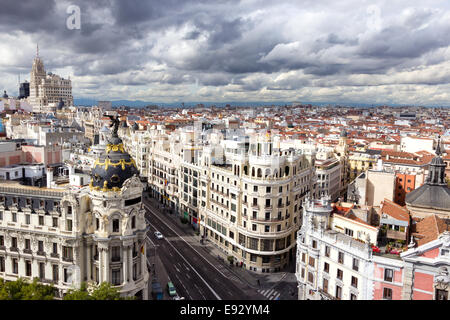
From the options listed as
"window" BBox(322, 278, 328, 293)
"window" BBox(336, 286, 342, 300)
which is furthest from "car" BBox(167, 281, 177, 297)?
"window" BBox(336, 286, 342, 300)

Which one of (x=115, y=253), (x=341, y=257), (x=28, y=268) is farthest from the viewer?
(x=28, y=268)

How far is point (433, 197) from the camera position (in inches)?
2591

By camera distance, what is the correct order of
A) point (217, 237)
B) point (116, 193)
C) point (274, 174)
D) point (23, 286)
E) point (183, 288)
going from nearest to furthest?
point (23, 286) < point (116, 193) < point (183, 288) < point (274, 174) < point (217, 237)

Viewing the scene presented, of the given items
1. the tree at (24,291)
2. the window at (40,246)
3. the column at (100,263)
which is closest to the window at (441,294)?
the tree at (24,291)

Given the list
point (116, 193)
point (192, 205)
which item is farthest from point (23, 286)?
point (192, 205)

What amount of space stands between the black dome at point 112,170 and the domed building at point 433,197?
1951 inches

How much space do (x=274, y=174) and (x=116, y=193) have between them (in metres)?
33.9

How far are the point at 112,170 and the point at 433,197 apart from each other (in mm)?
54816

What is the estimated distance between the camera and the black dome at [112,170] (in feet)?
168

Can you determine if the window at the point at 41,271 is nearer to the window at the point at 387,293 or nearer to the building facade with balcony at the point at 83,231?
the building facade with balcony at the point at 83,231

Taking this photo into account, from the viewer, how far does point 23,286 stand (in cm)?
3794

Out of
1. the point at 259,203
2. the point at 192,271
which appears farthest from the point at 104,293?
the point at 259,203

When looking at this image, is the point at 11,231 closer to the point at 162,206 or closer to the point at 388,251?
the point at 388,251

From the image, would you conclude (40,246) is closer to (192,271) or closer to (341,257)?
(192,271)
